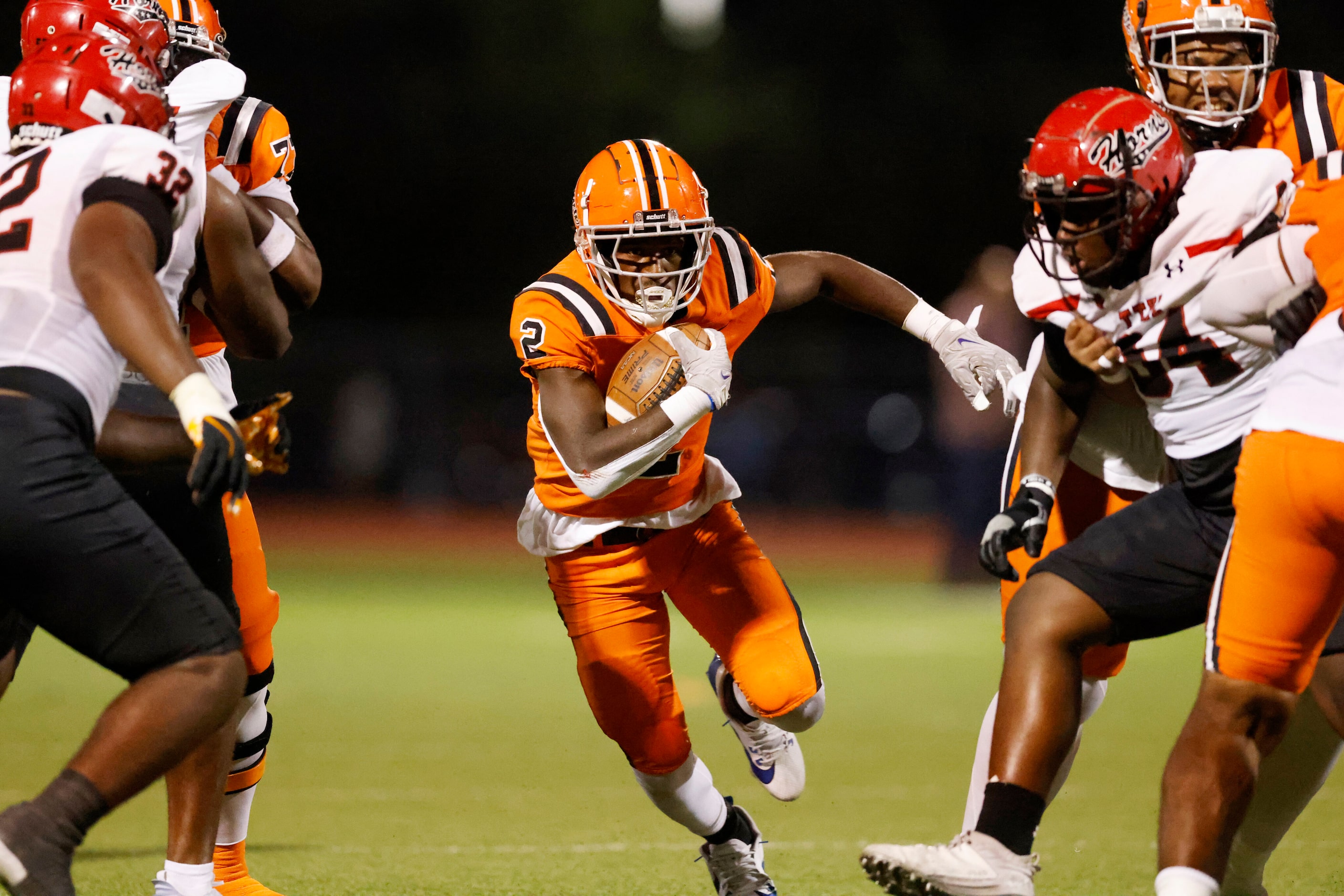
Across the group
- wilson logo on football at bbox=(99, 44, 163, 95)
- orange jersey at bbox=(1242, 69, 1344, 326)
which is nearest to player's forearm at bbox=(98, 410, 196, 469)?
wilson logo on football at bbox=(99, 44, 163, 95)

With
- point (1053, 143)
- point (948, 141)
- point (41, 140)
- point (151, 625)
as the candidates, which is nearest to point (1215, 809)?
point (1053, 143)

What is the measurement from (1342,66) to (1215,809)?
711 inches

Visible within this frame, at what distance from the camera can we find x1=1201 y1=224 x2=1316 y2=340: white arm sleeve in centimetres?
289

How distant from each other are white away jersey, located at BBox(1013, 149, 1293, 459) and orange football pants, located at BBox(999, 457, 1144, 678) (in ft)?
1.37

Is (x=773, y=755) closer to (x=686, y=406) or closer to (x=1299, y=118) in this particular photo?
(x=686, y=406)

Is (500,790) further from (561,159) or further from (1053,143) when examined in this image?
(561,159)

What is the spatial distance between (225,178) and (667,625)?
161 cm

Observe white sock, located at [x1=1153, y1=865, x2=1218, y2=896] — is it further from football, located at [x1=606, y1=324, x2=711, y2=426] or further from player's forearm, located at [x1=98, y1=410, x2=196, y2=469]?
player's forearm, located at [x1=98, y1=410, x2=196, y2=469]

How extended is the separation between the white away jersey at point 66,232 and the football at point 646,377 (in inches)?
53.0

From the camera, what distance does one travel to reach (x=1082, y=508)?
387 cm

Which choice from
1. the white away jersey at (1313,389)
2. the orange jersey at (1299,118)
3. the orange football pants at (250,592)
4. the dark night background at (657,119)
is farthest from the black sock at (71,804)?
the dark night background at (657,119)

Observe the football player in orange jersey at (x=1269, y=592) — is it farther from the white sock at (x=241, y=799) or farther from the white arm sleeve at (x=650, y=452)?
the white sock at (x=241, y=799)

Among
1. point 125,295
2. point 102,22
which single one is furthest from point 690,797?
point 102,22

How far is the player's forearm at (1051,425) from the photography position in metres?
3.58
